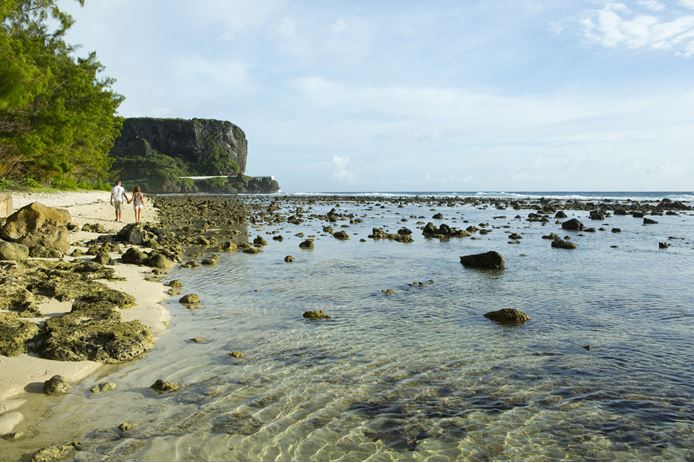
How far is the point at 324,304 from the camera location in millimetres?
13266

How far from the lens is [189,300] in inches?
494

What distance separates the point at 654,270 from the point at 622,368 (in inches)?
519

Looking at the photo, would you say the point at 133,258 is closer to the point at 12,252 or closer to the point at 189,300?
the point at 12,252

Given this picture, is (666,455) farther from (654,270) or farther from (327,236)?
(327,236)

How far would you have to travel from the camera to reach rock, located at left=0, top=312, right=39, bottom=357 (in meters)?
8.08

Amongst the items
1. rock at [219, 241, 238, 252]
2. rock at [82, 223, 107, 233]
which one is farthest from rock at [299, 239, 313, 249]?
rock at [82, 223, 107, 233]

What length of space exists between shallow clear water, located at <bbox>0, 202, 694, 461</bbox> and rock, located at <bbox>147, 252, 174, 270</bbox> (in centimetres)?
259

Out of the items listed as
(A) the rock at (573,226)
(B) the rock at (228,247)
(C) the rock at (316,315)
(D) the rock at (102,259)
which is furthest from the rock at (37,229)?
(A) the rock at (573,226)

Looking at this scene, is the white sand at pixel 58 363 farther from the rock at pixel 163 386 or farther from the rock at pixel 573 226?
the rock at pixel 573 226

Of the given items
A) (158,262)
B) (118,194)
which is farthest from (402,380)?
(118,194)

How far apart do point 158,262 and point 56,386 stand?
34.7 ft

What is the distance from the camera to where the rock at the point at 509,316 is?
11781 mm

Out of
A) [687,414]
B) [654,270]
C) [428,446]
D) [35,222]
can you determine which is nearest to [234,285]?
[35,222]

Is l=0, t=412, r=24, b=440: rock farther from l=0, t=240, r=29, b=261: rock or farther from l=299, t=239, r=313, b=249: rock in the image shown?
l=299, t=239, r=313, b=249: rock
